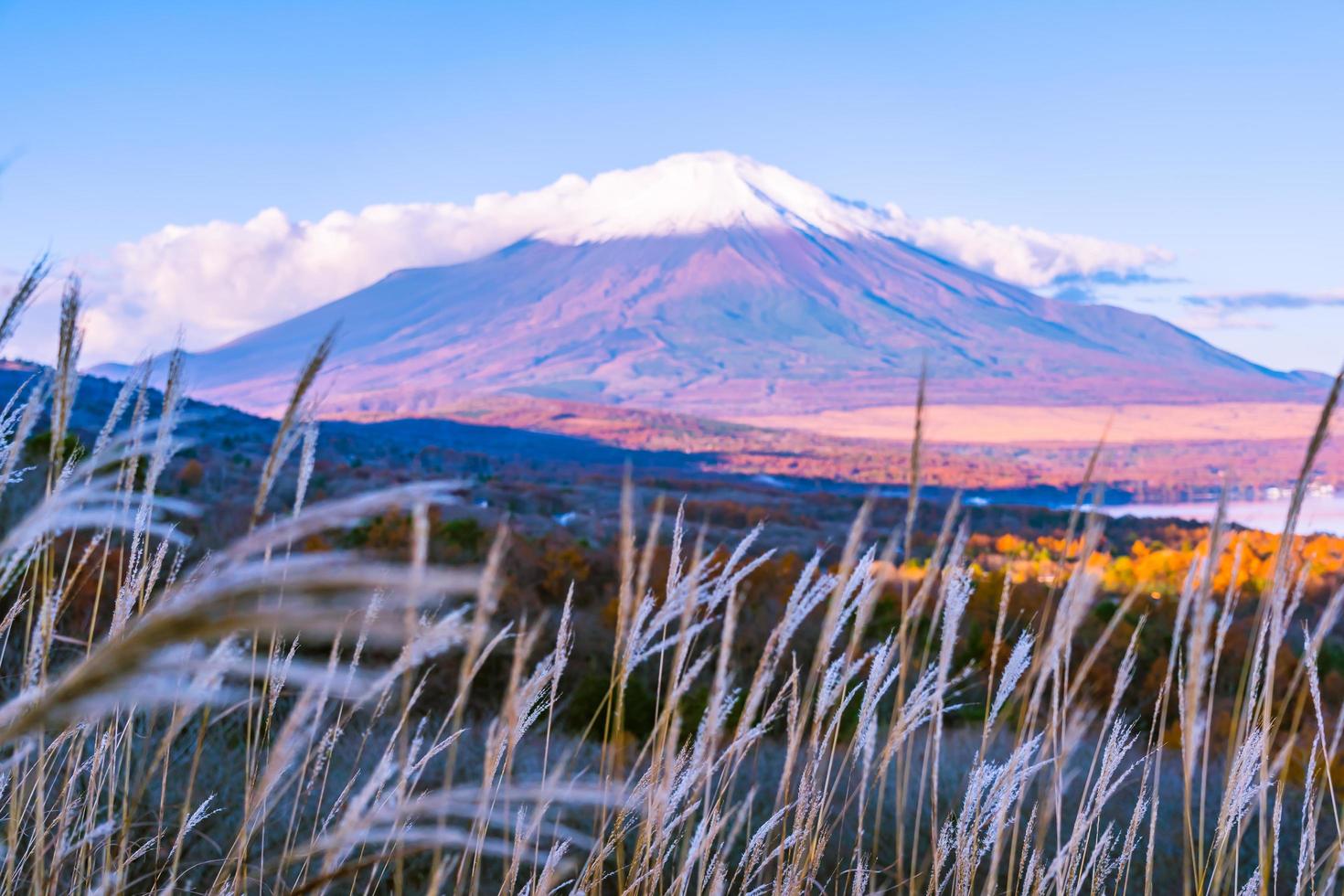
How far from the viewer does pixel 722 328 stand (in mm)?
151500

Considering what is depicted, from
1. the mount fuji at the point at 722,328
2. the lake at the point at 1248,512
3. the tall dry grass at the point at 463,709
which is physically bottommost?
the lake at the point at 1248,512

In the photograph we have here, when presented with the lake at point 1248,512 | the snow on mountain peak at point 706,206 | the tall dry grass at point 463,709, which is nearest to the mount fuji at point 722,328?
the snow on mountain peak at point 706,206

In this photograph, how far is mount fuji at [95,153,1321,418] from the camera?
123125 millimetres

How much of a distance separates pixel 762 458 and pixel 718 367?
86.0 meters

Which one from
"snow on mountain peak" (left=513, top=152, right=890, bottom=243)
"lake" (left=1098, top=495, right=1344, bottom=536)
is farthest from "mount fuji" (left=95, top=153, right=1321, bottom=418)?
"lake" (left=1098, top=495, right=1344, bottom=536)

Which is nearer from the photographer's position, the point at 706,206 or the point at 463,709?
the point at 463,709

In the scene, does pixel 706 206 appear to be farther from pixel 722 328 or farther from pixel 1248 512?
pixel 1248 512

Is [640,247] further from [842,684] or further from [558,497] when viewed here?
[842,684]

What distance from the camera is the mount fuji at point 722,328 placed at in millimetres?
123125

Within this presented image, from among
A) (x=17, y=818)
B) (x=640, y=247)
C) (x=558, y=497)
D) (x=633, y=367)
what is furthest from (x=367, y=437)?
(x=640, y=247)

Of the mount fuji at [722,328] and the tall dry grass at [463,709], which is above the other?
the mount fuji at [722,328]

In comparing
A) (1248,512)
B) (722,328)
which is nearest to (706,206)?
(722,328)

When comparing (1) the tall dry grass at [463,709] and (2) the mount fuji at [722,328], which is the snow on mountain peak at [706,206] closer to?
(2) the mount fuji at [722,328]

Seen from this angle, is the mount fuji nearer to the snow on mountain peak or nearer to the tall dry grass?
the snow on mountain peak
